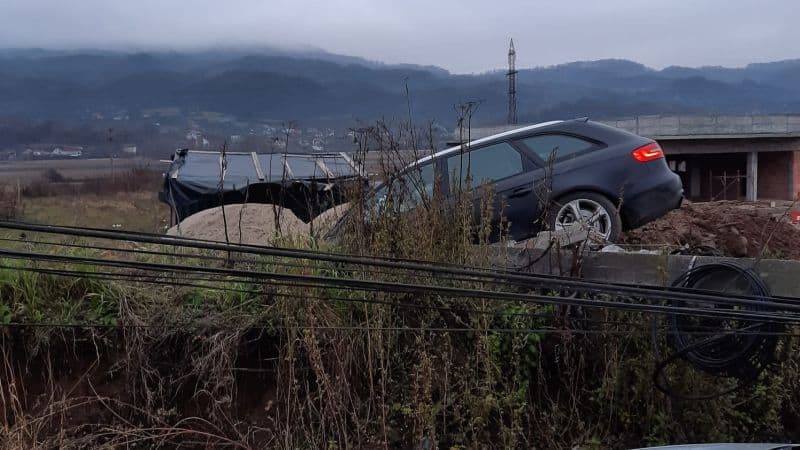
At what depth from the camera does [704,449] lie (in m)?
3.74

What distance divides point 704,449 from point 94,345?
165 inches

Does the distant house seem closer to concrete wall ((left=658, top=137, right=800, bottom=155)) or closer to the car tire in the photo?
the car tire

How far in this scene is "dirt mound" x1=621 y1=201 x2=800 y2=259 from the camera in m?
7.55

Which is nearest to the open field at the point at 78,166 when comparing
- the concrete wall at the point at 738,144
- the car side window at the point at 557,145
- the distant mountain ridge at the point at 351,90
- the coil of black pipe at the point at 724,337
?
the distant mountain ridge at the point at 351,90

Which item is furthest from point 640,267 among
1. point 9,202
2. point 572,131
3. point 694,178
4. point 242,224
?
point 694,178

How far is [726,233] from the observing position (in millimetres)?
8031

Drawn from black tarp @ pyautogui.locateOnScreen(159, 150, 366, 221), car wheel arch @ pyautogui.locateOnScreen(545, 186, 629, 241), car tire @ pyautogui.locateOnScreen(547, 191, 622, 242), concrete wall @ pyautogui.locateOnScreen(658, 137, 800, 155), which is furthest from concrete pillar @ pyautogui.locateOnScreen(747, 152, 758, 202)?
car tire @ pyautogui.locateOnScreen(547, 191, 622, 242)

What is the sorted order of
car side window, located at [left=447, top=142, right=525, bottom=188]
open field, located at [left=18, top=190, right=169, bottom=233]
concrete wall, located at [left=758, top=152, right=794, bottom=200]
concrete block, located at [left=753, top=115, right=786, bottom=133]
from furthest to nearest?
1. concrete wall, located at [left=758, top=152, right=794, bottom=200]
2. concrete block, located at [left=753, top=115, right=786, bottom=133]
3. open field, located at [left=18, top=190, right=169, bottom=233]
4. car side window, located at [left=447, top=142, right=525, bottom=188]

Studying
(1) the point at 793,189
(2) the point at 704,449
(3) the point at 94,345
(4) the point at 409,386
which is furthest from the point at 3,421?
(1) the point at 793,189

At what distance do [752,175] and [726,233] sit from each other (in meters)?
26.3

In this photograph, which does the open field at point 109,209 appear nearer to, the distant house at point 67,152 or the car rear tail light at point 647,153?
the distant house at point 67,152

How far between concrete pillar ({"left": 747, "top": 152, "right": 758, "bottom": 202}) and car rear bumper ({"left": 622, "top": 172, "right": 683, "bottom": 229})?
2618 cm

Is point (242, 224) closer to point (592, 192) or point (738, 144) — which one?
point (592, 192)

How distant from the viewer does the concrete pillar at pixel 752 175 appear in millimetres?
31391
